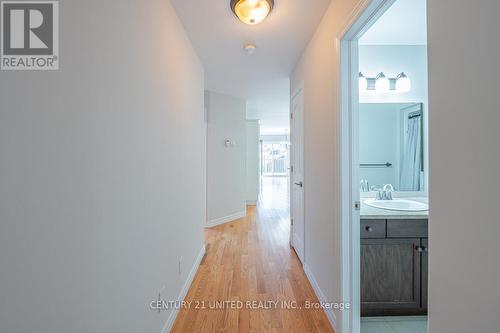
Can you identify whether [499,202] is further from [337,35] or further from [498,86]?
[337,35]

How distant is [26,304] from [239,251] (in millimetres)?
2677

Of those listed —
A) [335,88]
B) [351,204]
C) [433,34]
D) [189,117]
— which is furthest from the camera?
[189,117]

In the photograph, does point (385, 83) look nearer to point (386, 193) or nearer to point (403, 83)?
point (403, 83)

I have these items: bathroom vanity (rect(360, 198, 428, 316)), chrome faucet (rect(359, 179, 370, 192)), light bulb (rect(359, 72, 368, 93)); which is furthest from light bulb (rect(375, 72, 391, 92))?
bathroom vanity (rect(360, 198, 428, 316))

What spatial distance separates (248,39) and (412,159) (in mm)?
2144

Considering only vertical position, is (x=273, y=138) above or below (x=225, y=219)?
above

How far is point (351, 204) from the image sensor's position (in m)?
1.55

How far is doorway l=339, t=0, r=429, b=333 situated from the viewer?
5.11 ft

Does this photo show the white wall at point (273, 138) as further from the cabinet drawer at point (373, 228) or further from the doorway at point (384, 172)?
the cabinet drawer at point (373, 228)

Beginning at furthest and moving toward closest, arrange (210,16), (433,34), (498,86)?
(210,16) → (433,34) → (498,86)

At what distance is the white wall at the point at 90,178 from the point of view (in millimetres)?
624

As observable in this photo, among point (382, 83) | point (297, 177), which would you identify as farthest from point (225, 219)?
point (382, 83)

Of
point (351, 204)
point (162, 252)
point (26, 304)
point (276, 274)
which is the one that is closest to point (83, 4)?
point (26, 304)

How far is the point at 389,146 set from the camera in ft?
8.06
